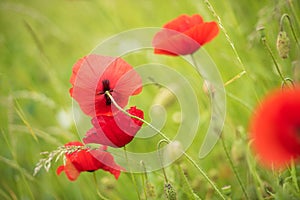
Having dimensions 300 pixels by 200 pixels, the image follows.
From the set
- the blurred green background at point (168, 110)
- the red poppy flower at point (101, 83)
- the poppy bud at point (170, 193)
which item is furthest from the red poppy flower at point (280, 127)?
the red poppy flower at point (101, 83)

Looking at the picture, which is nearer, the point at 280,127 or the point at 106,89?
the point at 280,127

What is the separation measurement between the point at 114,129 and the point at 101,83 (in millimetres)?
117

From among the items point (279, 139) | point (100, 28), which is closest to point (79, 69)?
point (279, 139)

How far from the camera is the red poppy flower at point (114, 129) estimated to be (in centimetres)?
78

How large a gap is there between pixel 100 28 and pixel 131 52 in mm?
1291

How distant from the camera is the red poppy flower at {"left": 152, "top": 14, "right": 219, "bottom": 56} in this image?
94 centimetres

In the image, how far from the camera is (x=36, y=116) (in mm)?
2223

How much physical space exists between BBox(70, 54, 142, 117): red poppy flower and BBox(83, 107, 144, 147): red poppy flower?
51mm

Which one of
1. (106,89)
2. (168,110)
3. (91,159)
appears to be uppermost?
(106,89)

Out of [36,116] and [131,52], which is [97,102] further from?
[36,116]

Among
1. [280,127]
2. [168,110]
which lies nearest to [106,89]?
[280,127]

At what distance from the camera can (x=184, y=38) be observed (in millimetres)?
951

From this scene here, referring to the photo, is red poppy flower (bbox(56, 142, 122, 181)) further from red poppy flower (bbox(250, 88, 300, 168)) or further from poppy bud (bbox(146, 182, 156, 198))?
red poppy flower (bbox(250, 88, 300, 168))

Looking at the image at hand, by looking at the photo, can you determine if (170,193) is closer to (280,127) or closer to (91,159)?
(91,159)
